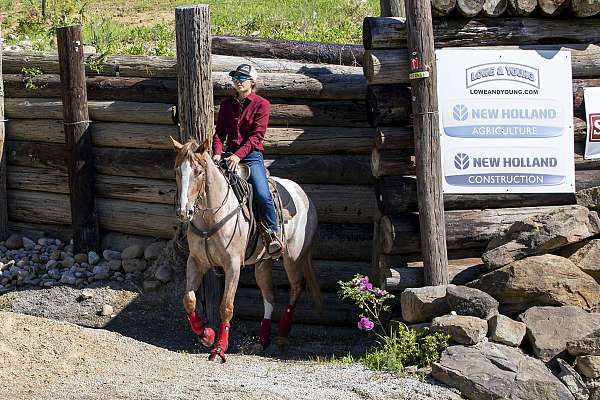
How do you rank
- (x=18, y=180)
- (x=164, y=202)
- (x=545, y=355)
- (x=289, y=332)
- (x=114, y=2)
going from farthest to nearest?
(x=114, y=2) < (x=18, y=180) < (x=164, y=202) < (x=289, y=332) < (x=545, y=355)

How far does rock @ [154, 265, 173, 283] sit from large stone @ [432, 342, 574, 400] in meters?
4.14

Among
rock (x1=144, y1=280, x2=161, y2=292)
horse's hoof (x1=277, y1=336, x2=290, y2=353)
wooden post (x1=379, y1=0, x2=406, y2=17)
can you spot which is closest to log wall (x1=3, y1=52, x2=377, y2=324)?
rock (x1=144, y1=280, x2=161, y2=292)

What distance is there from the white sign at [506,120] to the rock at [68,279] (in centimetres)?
479

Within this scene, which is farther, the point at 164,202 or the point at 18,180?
the point at 18,180

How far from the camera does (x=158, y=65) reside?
1293 centimetres

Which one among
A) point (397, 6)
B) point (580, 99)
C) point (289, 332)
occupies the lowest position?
point (289, 332)

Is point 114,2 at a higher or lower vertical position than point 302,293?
higher

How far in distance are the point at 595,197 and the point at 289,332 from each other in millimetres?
3639

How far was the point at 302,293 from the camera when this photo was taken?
12.8 m

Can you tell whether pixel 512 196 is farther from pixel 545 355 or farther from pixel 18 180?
pixel 18 180

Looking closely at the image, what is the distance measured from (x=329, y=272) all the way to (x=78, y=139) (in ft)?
11.4

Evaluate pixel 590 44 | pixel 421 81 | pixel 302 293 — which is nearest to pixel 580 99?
pixel 590 44

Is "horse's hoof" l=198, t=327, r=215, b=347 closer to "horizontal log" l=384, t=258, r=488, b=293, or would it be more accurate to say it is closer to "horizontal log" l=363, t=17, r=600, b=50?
"horizontal log" l=384, t=258, r=488, b=293

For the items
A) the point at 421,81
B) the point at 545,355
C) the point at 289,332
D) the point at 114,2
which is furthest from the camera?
the point at 114,2
